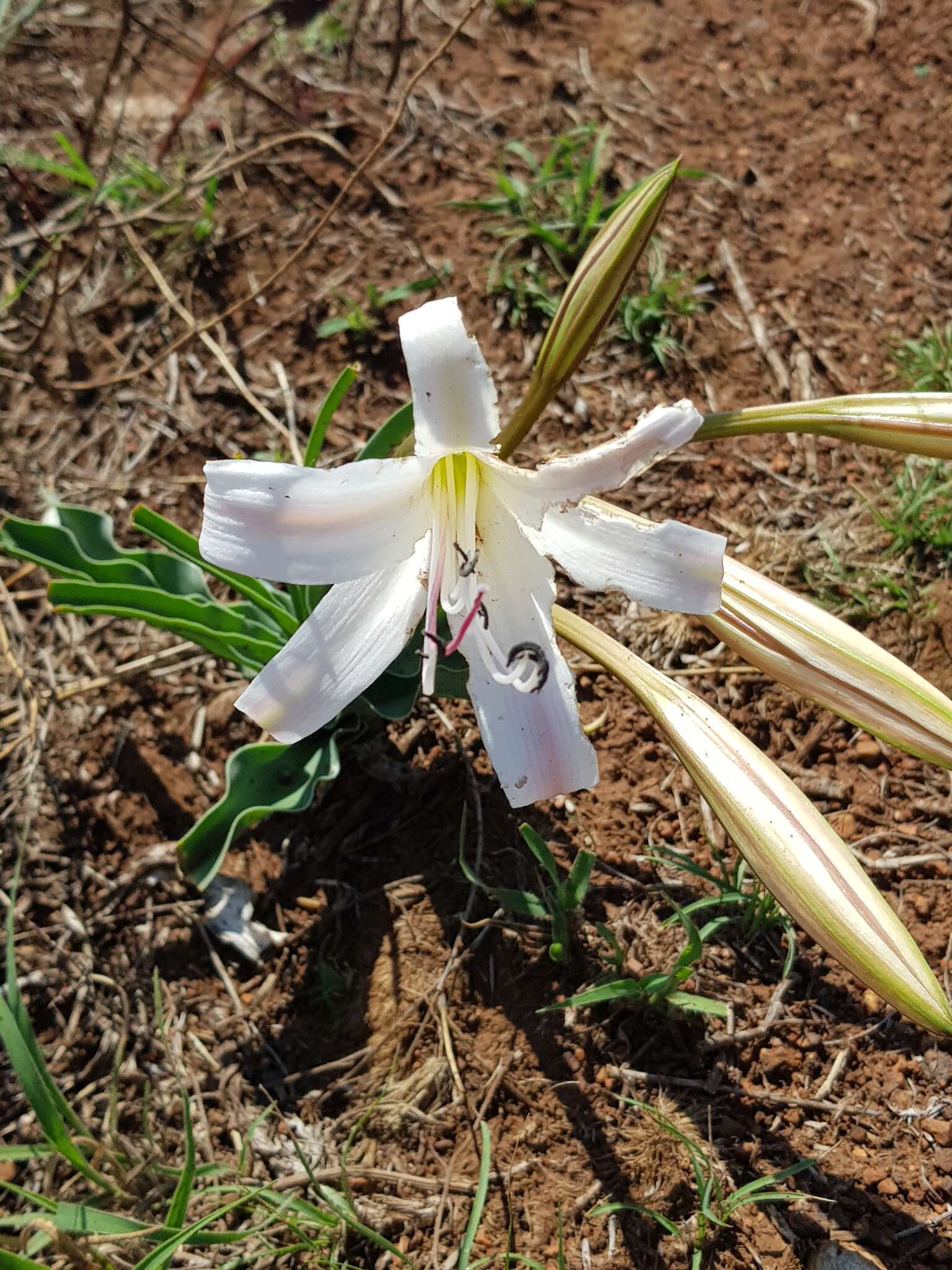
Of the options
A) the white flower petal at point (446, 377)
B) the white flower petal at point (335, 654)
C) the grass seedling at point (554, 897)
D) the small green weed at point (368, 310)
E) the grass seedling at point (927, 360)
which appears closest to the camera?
the white flower petal at point (446, 377)

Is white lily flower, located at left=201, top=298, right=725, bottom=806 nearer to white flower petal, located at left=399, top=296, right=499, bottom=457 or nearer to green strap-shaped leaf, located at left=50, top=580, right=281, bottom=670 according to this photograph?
white flower petal, located at left=399, top=296, right=499, bottom=457

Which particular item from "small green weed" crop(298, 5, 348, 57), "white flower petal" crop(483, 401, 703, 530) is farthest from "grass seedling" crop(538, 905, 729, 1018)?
"small green weed" crop(298, 5, 348, 57)

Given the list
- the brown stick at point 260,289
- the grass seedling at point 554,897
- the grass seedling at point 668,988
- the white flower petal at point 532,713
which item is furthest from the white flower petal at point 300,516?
the brown stick at point 260,289

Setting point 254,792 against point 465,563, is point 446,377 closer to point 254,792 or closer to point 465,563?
point 465,563

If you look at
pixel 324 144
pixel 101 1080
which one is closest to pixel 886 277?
pixel 324 144

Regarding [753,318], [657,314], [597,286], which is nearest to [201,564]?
[597,286]

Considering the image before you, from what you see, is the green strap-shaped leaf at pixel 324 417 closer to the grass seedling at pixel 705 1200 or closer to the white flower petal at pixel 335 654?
the white flower petal at pixel 335 654
